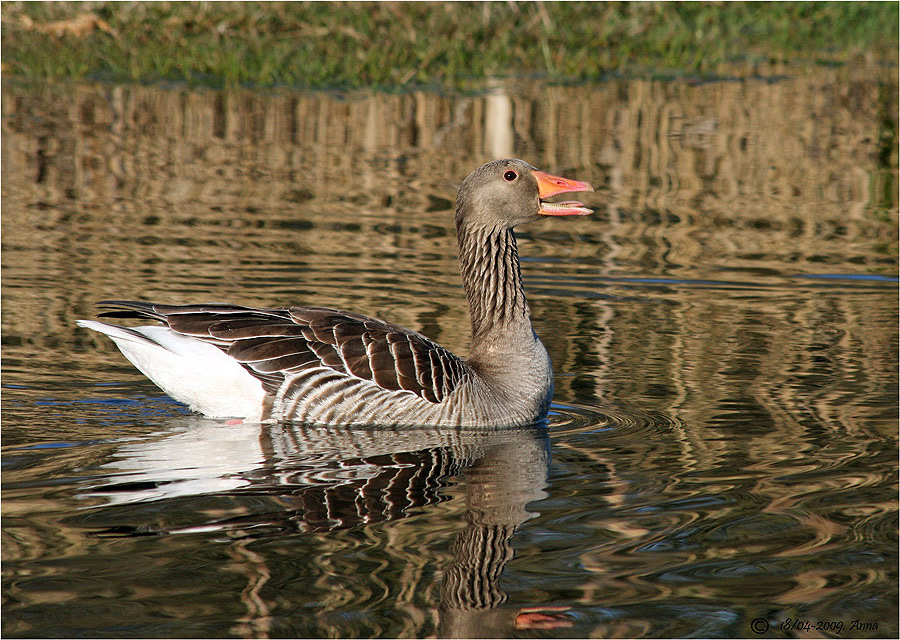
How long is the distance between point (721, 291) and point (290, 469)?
19.5 feet

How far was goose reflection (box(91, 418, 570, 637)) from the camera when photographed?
Result: 18.2ft

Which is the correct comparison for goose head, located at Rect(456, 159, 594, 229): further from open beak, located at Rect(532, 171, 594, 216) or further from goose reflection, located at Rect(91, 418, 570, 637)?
goose reflection, located at Rect(91, 418, 570, 637)

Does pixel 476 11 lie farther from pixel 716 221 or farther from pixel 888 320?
pixel 888 320

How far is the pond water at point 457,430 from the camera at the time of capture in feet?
17.9

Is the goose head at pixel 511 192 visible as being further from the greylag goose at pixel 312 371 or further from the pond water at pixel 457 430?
the pond water at pixel 457 430

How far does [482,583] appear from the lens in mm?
5570

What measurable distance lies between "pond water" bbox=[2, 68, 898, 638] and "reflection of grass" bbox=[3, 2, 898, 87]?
2184mm

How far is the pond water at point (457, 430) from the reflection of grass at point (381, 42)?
86.0 inches

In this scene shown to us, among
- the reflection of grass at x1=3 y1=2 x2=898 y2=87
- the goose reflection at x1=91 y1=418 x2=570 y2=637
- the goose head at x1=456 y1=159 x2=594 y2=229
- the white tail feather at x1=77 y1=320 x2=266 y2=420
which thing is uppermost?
the reflection of grass at x1=3 y1=2 x2=898 y2=87

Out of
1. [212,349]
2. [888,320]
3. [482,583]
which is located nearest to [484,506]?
[482,583]

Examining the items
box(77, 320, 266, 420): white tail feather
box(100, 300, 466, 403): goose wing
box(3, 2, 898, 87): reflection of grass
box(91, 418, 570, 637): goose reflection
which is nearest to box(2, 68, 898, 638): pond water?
box(91, 418, 570, 637): goose reflection

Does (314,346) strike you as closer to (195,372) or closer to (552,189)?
(195,372)

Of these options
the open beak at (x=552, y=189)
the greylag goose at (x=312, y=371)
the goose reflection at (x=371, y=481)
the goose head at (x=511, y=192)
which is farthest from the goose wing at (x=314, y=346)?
the open beak at (x=552, y=189)

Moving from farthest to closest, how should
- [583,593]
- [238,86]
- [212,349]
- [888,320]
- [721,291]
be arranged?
1. [238,86]
2. [721,291]
3. [888,320]
4. [212,349]
5. [583,593]
